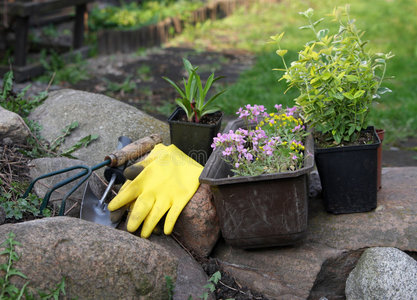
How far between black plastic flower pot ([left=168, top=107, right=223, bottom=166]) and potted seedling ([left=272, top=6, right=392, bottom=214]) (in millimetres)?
603

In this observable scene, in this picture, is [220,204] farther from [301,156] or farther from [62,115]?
[62,115]

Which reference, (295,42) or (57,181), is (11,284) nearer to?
(57,181)

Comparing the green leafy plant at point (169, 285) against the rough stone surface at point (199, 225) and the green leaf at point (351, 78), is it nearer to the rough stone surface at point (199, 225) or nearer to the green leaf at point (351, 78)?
the rough stone surface at point (199, 225)

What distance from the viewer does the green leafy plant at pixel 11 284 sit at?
2211 mm

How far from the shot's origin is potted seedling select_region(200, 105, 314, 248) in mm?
2750

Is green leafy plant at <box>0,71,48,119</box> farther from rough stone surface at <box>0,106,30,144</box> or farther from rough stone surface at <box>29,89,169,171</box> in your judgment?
rough stone surface at <box>0,106,30,144</box>

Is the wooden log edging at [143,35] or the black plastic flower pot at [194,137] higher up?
the wooden log edging at [143,35]

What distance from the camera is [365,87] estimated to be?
304cm

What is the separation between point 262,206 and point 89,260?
2.97 ft

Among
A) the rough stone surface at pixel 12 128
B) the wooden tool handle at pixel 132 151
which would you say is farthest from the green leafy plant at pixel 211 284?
the rough stone surface at pixel 12 128

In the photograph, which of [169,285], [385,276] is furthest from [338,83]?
[169,285]

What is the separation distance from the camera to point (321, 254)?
9.68ft

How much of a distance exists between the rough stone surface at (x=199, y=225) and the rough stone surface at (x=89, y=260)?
0.41m

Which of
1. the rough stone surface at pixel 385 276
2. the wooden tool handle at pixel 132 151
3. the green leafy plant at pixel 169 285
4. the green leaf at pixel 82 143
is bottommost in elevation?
the rough stone surface at pixel 385 276
